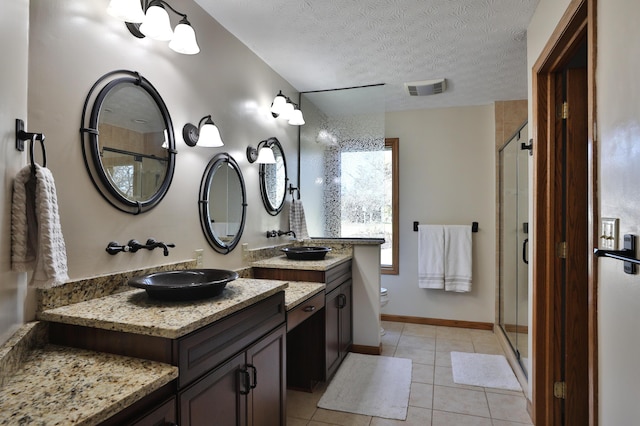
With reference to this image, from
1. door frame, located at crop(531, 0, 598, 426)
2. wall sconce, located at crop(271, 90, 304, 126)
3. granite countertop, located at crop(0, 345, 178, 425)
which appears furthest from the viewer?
wall sconce, located at crop(271, 90, 304, 126)

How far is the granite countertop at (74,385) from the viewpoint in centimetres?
85

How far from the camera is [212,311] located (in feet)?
4.41

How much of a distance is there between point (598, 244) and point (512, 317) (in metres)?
2.28

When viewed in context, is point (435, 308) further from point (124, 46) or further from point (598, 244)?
point (124, 46)

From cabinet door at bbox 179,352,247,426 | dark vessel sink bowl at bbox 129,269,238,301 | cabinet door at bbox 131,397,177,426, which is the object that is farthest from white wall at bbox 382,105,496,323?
cabinet door at bbox 131,397,177,426

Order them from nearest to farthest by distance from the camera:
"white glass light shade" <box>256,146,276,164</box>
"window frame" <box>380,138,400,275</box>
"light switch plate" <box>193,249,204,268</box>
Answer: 1. "light switch plate" <box>193,249,204,268</box>
2. "white glass light shade" <box>256,146,276,164</box>
3. "window frame" <box>380,138,400,275</box>

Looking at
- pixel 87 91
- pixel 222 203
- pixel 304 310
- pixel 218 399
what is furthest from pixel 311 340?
pixel 87 91

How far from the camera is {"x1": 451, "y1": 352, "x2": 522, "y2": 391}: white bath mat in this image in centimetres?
274

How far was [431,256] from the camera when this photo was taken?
4148mm

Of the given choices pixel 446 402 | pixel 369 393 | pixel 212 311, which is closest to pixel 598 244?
pixel 212 311

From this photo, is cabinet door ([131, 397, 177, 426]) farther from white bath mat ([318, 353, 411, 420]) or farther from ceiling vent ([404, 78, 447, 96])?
ceiling vent ([404, 78, 447, 96])

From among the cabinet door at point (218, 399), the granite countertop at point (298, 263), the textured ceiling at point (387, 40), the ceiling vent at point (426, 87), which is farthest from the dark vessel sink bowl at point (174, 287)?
the ceiling vent at point (426, 87)

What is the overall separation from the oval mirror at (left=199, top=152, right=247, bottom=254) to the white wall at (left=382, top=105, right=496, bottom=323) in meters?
2.30

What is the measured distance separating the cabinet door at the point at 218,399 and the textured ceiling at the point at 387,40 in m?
1.98
